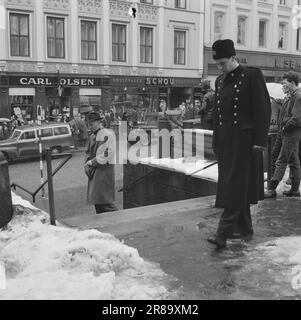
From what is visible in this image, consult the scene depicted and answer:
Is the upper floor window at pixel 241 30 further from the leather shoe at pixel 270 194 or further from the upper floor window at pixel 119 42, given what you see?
the leather shoe at pixel 270 194

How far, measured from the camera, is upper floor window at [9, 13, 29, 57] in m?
27.0

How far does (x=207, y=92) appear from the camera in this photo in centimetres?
986

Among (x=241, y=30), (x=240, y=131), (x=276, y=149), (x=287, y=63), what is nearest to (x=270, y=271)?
(x=240, y=131)

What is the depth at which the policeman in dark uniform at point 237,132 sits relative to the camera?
4.53m

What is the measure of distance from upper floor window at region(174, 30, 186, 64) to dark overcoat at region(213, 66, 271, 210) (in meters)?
29.9

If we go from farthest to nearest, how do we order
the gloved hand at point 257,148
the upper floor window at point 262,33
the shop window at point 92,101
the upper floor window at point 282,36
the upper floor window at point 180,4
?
1. the upper floor window at point 282,36
2. the upper floor window at point 262,33
3. the upper floor window at point 180,4
4. the shop window at point 92,101
5. the gloved hand at point 257,148

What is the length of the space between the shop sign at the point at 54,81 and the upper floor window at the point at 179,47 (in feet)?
22.1

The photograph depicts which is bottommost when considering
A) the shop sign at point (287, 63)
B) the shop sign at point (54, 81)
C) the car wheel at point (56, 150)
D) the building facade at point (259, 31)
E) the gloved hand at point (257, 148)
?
the car wheel at point (56, 150)

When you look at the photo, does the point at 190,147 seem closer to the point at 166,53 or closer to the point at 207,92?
the point at 207,92

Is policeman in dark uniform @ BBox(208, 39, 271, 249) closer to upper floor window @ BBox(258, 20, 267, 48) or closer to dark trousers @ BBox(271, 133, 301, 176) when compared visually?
dark trousers @ BBox(271, 133, 301, 176)

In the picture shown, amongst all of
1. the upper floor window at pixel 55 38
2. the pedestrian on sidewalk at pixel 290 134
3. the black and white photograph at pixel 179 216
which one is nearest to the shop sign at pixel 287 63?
the upper floor window at pixel 55 38

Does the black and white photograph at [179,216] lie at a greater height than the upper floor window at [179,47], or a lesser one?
lesser

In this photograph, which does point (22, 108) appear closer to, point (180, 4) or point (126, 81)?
point (126, 81)
